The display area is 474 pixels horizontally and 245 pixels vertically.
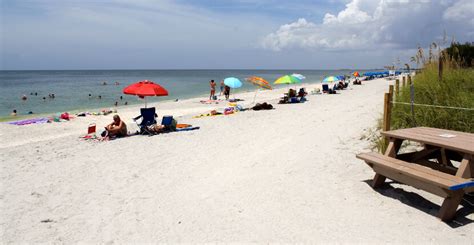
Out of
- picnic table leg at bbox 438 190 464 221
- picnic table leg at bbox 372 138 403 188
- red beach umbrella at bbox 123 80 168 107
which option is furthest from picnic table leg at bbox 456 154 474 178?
red beach umbrella at bbox 123 80 168 107

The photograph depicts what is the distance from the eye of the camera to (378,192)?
14.2ft

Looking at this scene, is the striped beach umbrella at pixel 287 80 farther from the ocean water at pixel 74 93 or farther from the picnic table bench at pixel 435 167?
the picnic table bench at pixel 435 167

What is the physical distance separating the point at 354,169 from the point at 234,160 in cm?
209

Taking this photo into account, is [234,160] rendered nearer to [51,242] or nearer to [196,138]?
[196,138]

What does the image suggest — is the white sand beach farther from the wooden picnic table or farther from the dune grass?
the dune grass

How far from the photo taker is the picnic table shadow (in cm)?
354

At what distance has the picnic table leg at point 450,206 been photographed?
11.1 ft

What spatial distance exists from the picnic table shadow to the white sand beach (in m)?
0.02

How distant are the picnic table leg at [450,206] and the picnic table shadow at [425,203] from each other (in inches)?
2.8

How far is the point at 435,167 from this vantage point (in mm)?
4426

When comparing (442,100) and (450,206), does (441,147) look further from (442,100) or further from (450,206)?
(442,100)

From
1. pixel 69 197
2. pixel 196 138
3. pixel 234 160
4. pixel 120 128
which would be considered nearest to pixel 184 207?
pixel 69 197

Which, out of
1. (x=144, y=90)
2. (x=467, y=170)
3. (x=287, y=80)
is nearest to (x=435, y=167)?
(x=467, y=170)

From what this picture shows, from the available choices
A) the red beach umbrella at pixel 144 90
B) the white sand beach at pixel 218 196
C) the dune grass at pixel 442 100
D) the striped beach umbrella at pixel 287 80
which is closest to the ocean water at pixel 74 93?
the striped beach umbrella at pixel 287 80
